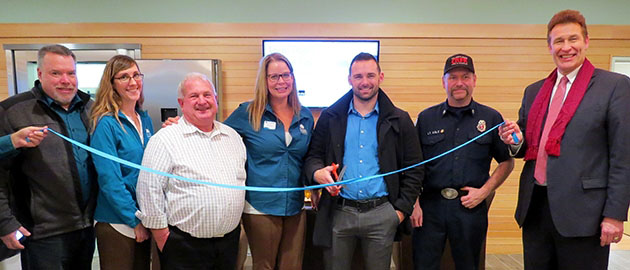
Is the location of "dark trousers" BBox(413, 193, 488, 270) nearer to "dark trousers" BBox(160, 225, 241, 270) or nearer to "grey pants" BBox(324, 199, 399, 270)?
"grey pants" BBox(324, 199, 399, 270)

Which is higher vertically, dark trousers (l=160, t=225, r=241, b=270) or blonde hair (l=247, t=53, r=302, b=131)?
blonde hair (l=247, t=53, r=302, b=131)

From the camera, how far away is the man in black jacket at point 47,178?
1.61 m

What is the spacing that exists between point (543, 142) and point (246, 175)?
5.36 ft

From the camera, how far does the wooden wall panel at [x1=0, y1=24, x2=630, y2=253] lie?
379 centimetres

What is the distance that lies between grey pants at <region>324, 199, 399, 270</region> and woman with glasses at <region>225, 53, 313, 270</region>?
0.74 ft

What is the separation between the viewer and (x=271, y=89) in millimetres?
1918

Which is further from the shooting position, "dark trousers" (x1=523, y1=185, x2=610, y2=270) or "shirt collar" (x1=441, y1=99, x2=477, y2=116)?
"shirt collar" (x1=441, y1=99, x2=477, y2=116)

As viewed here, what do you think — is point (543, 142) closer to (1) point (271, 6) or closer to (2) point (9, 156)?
(2) point (9, 156)

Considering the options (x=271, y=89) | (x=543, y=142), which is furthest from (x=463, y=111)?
(x=271, y=89)

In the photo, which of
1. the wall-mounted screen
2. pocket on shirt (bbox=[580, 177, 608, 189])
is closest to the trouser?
pocket on shirt (bbox=[580, 177, 608, 189])

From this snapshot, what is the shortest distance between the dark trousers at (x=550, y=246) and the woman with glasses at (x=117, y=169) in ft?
6.86

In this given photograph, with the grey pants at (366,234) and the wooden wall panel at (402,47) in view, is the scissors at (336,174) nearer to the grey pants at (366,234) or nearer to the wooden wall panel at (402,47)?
Result: the grey pants at (366,234)

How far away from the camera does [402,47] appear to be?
3.85 m

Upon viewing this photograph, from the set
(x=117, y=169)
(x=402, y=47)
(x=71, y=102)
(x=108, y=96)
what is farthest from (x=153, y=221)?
(x=402, y=47)
